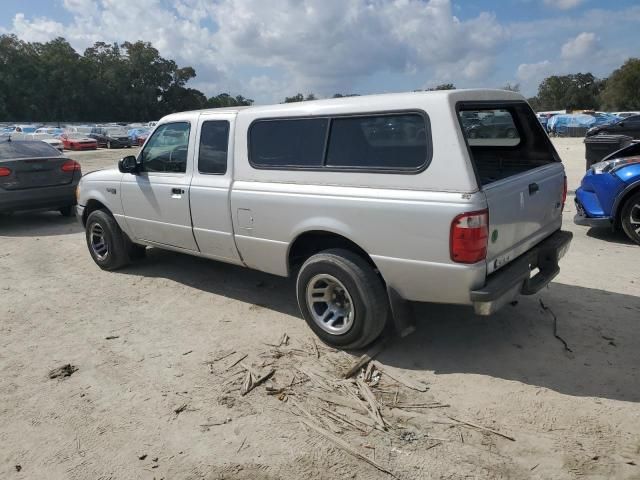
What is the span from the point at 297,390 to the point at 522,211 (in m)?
2.09

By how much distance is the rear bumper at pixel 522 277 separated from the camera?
11.1 ft

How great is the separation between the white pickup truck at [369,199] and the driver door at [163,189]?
0.02m

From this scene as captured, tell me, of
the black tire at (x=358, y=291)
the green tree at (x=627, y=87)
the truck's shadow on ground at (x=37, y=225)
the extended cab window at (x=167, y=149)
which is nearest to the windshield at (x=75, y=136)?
the truck's shadow on ground at (x=37, y=225)

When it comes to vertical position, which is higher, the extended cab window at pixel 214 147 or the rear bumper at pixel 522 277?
the extended cab window at pixel 214 147

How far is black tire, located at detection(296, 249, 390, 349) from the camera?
3.73 m

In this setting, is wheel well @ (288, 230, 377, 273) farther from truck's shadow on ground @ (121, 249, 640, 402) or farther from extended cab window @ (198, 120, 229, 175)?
extended cab window @ (198, 120, 229, 175)

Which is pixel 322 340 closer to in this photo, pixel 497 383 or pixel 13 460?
pixel 497 383

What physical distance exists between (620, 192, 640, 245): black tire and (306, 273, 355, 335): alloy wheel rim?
15.2ft

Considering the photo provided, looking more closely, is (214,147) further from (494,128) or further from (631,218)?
(631,218)

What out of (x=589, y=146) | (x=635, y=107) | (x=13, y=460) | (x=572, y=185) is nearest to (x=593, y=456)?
(x=13, y=460)

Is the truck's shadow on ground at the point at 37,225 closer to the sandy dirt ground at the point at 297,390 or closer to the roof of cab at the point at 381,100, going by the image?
the sandy dirt ground at the point at 297,390

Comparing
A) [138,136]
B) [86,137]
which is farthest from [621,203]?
[138,136]

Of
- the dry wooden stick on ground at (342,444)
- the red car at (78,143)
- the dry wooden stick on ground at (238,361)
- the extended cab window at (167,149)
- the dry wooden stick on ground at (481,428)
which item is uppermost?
the red car at (78,143)

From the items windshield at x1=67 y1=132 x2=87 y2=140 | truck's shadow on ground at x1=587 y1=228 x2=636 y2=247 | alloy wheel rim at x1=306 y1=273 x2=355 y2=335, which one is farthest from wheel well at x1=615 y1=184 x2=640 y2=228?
windshield at x1=67 y1=132 x2=87 y2=140
